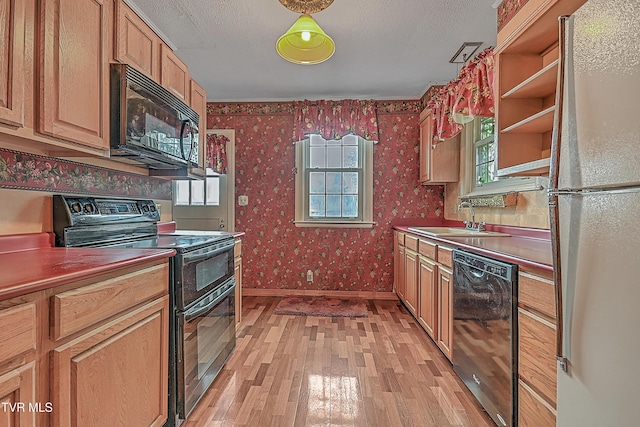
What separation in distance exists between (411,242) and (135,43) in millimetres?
2653

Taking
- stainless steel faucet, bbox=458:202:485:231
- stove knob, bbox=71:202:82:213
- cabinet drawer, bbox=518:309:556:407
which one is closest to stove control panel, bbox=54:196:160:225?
stove knob, bbox=71:202:82:213

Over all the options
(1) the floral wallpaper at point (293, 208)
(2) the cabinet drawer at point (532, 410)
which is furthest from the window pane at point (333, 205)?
(2) the cabinet drawer at point (532, 410)

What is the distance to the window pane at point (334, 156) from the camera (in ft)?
14.3

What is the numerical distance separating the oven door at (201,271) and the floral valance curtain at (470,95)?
199cm

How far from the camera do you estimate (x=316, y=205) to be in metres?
4.38

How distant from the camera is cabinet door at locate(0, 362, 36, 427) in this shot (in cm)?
83

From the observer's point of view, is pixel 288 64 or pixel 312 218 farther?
pixel 312 218

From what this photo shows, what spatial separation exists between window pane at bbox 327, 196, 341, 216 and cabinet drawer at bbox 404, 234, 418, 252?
3.59ft

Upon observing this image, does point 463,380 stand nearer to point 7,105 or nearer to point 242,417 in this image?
point 242,417

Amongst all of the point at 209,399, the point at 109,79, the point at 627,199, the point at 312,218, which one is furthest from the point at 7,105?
the point at 312,218

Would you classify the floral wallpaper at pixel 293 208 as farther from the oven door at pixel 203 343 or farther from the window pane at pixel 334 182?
the oven door at pixel 203 343

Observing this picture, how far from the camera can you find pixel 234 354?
2539 millimetres

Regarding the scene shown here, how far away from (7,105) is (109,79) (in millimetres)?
614

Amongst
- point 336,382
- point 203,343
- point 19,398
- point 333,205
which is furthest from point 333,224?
point 19,398
